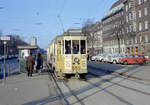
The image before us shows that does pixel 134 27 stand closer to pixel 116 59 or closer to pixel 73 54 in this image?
pixel 116 59

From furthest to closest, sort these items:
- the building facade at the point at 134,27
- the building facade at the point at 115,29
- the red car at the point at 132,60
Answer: the building facade at the point at 115,29, the building facade at the point at 134,27, the red car at the point at 132,60

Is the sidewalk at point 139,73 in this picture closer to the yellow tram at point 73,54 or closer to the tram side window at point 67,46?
the yellow tram at point 73,54

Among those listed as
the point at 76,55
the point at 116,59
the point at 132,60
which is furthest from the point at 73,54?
the point at 116,59

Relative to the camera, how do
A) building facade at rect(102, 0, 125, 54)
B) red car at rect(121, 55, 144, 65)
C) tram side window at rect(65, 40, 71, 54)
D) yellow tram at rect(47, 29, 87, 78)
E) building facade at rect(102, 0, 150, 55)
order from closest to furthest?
yellow tram at rect(47, 29, 87, 78) → tram side window at rect(65, 40, 71, 54) → red car at rect(121, 55, 144, 65) → building facade at rect(102, 0, 150, 55) → building facade at rect(102, 0, 125, 54)

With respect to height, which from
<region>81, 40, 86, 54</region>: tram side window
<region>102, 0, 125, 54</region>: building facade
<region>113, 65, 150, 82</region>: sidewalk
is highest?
<region>102, 0, 125, 54</region>: building facade

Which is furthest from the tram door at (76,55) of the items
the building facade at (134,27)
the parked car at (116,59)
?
the building facade at (134,27)

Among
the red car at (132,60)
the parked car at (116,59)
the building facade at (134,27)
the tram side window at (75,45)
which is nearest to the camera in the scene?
the tram side window at (75,45)

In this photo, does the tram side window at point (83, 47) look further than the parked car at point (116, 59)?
No

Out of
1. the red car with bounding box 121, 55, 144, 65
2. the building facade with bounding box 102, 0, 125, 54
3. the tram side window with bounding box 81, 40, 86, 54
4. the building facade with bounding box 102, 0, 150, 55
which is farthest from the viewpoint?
the building facade with bounding box 102, 0, 125, 54

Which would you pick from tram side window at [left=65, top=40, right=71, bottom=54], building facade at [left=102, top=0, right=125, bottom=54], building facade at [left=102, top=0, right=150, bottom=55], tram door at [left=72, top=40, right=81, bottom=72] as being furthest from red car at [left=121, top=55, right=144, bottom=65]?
building facade at [left=102, top=0, right=125, bottom=54]

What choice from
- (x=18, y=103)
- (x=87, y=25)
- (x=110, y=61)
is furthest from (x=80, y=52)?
(x=87, y=25)

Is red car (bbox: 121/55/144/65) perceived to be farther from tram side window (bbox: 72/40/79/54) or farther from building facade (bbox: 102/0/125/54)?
building facade (bbox: 102/0/125/54)

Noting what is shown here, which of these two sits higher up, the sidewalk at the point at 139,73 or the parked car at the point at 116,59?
the parked car at the point at 116,59

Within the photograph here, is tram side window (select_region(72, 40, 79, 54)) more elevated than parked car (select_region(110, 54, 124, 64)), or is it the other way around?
tram side window (select_region(72, 40, 79, 54))
